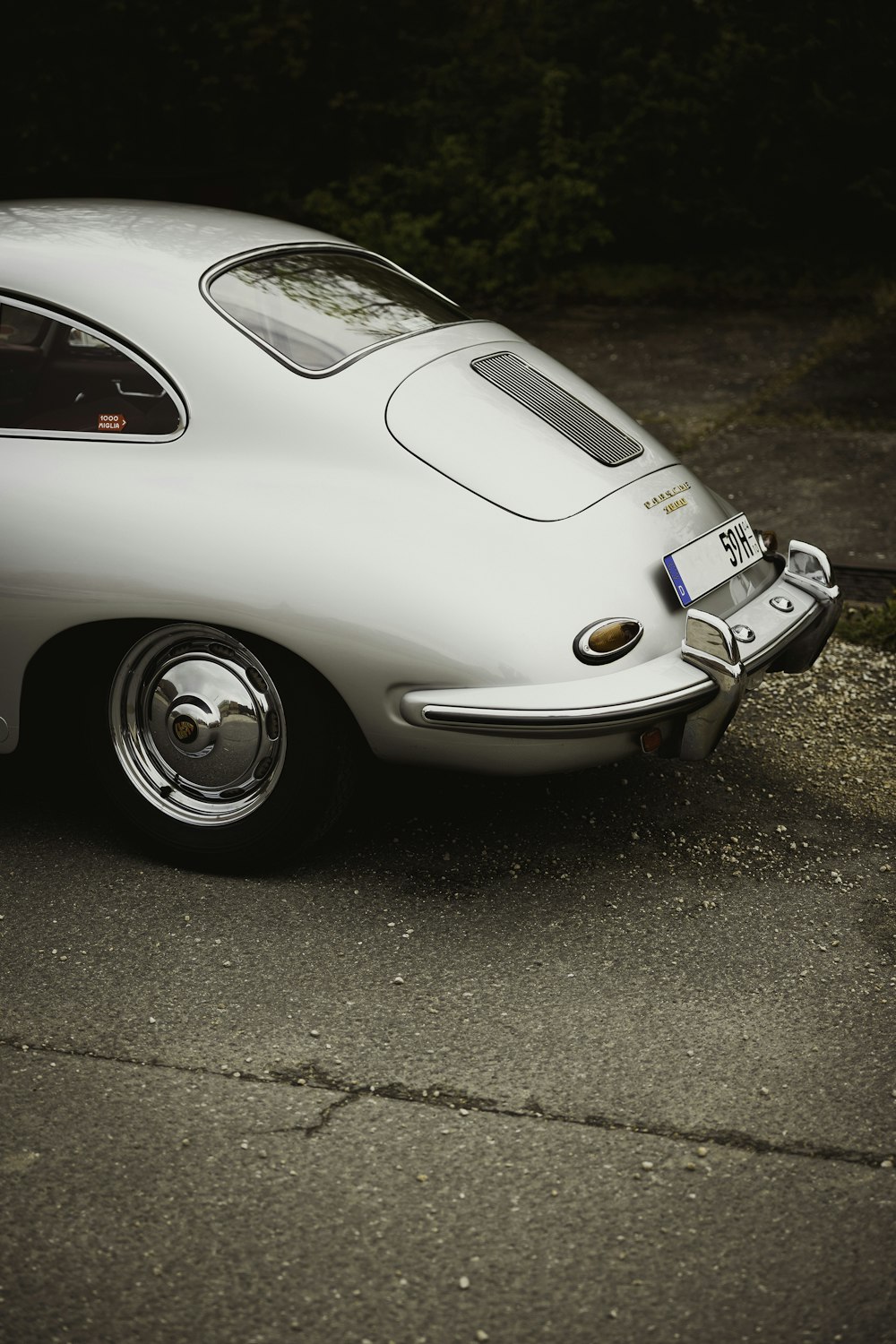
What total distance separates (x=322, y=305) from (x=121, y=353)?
23.2 inches

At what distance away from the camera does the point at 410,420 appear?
359 centimetres

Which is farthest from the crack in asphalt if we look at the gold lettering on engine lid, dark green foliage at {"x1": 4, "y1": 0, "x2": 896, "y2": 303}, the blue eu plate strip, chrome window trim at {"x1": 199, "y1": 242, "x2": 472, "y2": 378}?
dark green foliage at {"x1": 4, "y1": 0, "x2": 896, "y2": 303}

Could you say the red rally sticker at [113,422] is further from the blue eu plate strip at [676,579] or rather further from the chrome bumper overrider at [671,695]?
the blue eu plate strip at [676,579]

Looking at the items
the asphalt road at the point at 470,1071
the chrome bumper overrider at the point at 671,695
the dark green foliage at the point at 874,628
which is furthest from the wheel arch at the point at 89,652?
the dark green foliage at the point at 874,628

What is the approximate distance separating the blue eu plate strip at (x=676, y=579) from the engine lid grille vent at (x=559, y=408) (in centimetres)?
39

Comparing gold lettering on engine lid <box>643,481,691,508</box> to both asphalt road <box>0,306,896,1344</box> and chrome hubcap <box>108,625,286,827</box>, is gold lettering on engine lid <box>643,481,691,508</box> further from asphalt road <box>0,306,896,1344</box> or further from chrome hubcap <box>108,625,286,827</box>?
chrome hubcap <box>108,625,286,827</box>

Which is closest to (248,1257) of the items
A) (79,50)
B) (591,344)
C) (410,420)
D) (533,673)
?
(533,673)

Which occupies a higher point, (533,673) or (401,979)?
(533,673)

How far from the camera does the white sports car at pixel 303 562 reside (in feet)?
11.0

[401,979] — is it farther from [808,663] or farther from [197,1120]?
[808,663]

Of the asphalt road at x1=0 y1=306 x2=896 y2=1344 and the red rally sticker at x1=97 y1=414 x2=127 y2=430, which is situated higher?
the red rally sticker at x1=97 y1=414 x2=127 y2=430

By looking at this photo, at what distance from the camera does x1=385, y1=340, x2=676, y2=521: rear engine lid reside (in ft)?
A: 11.6

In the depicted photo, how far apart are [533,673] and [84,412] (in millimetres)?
1454

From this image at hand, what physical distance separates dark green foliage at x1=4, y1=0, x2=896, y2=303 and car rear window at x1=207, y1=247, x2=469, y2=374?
678cm
